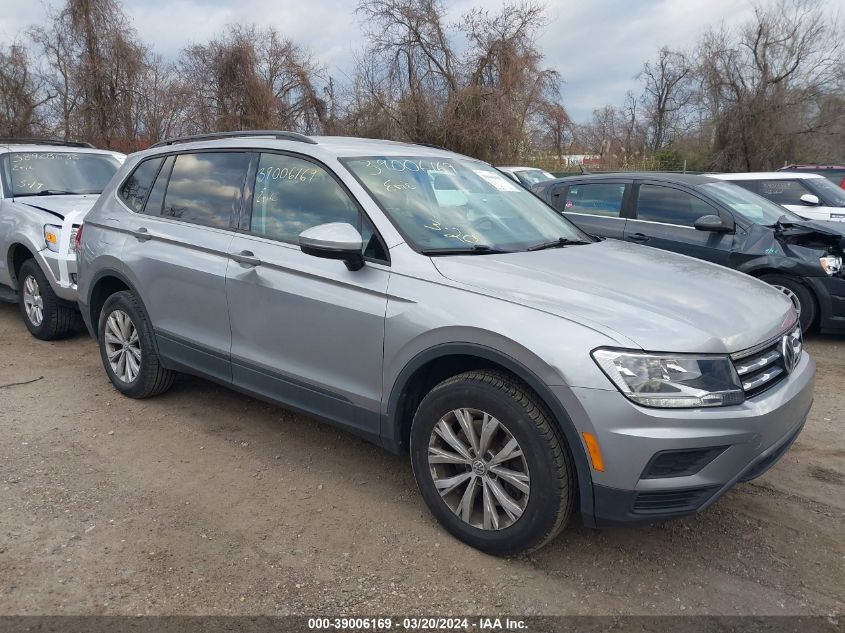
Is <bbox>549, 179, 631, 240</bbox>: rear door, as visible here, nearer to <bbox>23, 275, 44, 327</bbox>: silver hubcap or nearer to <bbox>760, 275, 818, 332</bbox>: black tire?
<bbox>760, 275, 818, 332</bbox>: black tire

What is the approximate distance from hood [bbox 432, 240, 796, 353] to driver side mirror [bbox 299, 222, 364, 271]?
37 centimetres

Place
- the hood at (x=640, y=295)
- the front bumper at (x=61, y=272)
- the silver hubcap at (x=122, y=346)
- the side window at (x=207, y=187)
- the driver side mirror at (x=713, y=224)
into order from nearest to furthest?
the hood at (x=640, y=295)
the side window at (x=207, y=187)
the silver hubcap at (x=122, y=346)
the front bumper at (x=61, y=272)
the driver side mirror at (x=713, y=224)

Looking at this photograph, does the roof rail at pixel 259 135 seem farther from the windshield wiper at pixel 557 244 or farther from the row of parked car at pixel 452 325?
the windshield wiper at pixel 557 244

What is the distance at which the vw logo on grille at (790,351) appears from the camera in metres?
2.98

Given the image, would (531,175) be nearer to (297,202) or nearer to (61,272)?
(61,272)

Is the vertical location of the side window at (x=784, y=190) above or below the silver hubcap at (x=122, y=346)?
above

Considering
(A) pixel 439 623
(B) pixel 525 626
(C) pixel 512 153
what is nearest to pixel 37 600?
(A) pixel 439 623

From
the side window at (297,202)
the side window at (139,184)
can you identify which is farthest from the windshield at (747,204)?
the side window at (139,184)

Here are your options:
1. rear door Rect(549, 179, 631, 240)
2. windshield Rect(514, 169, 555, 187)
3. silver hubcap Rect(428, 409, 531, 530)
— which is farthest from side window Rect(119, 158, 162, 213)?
windshield Rect(514, 169, 555, 187)

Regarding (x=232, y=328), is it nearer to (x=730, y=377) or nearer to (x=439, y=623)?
(x=439, y=623)

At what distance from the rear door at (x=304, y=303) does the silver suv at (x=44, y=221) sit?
3.00 meters

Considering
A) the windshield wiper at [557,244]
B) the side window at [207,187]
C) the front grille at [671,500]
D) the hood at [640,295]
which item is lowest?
the front grille at [671,500]

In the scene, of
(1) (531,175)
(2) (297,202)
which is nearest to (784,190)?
(1) (531,175)

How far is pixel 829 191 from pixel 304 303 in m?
9.23
